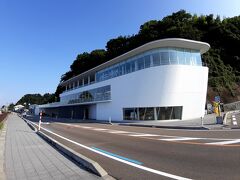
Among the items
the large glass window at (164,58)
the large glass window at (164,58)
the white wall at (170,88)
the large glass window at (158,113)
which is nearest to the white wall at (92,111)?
the large glass window at (164,58)

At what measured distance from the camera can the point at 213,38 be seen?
245 ft

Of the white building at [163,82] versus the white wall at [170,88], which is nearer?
the white wall at [170,88]

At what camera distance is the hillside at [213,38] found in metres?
61.6

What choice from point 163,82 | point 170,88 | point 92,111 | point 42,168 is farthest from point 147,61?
point 42,168

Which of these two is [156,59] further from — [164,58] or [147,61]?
[147,61]

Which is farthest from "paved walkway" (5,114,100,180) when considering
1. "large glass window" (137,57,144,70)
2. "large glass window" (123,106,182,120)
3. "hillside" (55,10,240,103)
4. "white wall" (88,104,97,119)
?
"hillside" (55,10,240,103)

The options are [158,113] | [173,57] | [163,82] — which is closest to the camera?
[163,82]

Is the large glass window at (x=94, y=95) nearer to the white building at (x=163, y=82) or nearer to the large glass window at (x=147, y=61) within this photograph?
the white building at (x=163, y=82)

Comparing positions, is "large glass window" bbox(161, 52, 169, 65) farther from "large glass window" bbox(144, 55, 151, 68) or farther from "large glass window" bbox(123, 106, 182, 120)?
"large glass window" bbox(123, 106, 182, 120)

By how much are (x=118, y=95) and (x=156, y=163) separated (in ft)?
121

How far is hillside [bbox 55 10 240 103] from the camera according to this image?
202 feet

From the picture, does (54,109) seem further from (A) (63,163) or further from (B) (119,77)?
(A) (63,163)

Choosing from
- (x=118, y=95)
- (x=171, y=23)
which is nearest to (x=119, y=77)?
(x=118, y=95)

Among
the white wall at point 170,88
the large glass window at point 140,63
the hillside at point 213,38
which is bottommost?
the white wall at point 170,88
